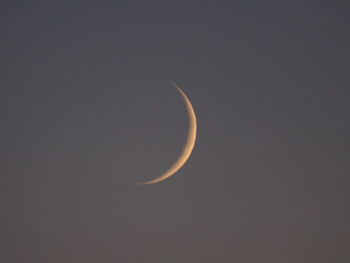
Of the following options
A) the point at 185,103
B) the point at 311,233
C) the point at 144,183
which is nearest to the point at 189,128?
the point at 185,103

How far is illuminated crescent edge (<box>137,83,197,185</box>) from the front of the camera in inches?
234

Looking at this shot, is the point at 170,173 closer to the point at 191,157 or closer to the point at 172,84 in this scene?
the point at 191,157

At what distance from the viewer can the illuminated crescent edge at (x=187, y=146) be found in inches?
234

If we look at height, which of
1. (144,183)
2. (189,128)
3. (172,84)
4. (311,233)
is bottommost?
(311,233)

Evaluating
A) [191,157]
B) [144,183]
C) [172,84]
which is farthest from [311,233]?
[172,84]

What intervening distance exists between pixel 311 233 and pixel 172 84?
2640mm

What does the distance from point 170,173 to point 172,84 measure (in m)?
1.18

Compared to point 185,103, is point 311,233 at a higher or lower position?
lower

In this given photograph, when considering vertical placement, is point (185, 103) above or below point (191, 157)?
above

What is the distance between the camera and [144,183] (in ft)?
19.4

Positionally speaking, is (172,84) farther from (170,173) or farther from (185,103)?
(170,173)

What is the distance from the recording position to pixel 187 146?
5.99 m

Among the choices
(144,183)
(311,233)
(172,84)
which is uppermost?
(172,84)

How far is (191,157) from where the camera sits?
598 centimetres
